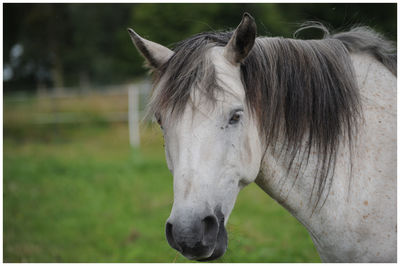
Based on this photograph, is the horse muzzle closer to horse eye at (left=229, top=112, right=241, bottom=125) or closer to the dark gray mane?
horse eye at (left=229, top=112, right=241, bottom=125)

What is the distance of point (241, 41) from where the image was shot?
181 cm

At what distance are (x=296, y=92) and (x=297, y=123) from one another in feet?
0.59

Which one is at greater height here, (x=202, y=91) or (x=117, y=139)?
(x=202, y=91)

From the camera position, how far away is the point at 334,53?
2104 mm

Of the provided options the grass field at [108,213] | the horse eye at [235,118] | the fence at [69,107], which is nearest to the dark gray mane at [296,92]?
the horse eye at [235,118]

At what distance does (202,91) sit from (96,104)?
47.4 feet

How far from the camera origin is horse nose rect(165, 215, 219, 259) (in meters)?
1.53

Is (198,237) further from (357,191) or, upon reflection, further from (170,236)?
(357,191)

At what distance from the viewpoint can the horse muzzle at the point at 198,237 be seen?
5.03 ft

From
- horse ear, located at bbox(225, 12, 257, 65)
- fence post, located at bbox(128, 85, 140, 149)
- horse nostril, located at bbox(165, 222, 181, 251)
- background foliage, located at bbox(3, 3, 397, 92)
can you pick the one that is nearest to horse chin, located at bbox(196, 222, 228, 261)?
horse nostril, located at bbox(165, 222, 181, 251)

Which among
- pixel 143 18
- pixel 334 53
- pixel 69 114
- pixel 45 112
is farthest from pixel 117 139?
pixel 334 53

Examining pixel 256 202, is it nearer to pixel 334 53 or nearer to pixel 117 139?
pixel 334 53

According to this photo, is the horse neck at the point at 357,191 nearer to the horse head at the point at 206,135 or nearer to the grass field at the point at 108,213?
the horse head at the point at 206,135

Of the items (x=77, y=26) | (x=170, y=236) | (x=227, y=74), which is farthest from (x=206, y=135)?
(x=77, y=26)
